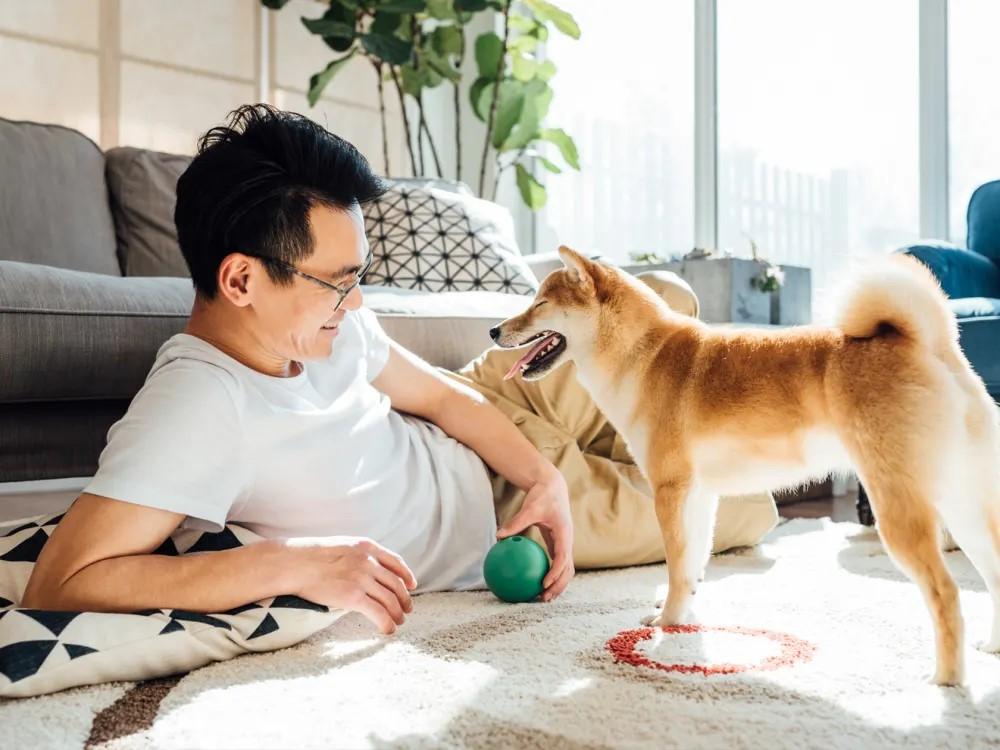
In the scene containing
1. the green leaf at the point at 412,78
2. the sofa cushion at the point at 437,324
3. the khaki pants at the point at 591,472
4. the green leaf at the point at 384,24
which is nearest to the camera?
the khaki pants at the point at 591,472

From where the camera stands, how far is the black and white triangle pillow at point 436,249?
2492 millimetres

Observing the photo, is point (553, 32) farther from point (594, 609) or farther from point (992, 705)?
point (992, 705)

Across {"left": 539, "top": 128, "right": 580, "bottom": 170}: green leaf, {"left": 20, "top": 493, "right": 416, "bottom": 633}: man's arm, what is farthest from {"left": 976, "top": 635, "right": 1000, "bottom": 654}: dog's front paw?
{"left": 539, "top": 128, "right": 580, "bottom": 170}: green leaf

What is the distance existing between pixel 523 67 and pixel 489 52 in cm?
16

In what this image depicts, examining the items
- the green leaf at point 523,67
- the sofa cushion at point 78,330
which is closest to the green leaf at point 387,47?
the green leaf at point 523,67

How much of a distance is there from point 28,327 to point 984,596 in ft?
5.23

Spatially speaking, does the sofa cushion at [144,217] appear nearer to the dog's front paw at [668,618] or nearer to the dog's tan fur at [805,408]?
the dog's tan fur at [805,408]

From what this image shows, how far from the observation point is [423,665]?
108 centimetres

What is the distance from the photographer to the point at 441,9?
3.56 metres

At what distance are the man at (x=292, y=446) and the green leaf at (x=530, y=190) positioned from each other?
2410mm

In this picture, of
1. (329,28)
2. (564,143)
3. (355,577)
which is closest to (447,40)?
(329,28)

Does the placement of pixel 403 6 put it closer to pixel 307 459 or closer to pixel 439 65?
pixel 439 65

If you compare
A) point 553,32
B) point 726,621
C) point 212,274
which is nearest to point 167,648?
point 212,274

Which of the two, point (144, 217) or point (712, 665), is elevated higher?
point (144, 217)
